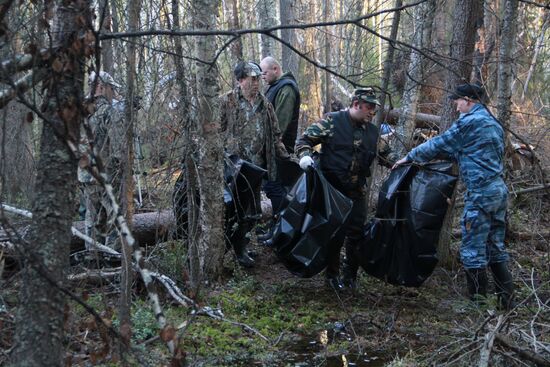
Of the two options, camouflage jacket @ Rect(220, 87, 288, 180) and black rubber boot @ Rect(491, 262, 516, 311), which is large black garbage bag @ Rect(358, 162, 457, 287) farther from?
camouflage jacket @ Rect(220, 87, 288, 180)

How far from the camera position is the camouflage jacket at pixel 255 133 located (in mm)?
6918

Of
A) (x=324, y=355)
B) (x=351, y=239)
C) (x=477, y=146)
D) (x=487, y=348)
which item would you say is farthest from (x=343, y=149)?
(x=487, y=348)

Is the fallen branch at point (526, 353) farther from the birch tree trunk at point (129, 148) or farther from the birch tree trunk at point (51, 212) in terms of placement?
the birch tree trunk at point (51, 212)

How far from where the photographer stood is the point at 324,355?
5.18 m

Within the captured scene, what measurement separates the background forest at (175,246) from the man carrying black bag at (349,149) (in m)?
0.40

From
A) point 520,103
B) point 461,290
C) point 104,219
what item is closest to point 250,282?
point 104,219

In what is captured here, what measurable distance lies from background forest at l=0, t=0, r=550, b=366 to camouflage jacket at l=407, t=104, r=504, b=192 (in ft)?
2.08

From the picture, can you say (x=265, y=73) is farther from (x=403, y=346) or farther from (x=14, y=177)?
(x=403, y=346)

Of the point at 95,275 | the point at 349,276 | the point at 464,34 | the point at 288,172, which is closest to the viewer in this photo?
the point at 95,275

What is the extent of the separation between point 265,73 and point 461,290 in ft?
10.3

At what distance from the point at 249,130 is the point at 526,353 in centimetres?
397

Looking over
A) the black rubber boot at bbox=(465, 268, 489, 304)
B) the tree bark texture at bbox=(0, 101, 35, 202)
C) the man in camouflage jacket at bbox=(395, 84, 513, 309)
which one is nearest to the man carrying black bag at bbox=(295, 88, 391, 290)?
the man in camouflage jacket at bbox=(395, 84, 513, 309)

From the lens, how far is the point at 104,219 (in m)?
6.62

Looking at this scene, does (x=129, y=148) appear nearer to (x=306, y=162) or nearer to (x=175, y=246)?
(x=175, y=246)
